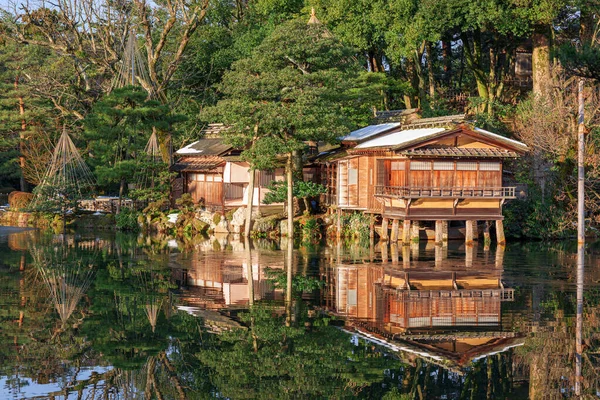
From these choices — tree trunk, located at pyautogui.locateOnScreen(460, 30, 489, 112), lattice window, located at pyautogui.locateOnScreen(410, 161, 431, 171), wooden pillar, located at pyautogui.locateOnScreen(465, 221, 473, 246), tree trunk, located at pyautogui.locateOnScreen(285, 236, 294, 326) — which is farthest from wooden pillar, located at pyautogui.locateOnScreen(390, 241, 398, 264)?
tree trunk, located at pyautogui.locateOnScreen(460, 30, 489, 112)

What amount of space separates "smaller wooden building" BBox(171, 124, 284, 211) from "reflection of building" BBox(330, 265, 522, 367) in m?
17.4

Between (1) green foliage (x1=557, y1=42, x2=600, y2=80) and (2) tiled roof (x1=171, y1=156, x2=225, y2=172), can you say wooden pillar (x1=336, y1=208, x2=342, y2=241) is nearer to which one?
(2) tiled roof (x1=171, y1=156, x2=225, y2=172)

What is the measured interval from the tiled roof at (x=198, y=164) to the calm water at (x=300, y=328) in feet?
47.0

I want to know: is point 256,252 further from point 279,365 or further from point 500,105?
point 500,105

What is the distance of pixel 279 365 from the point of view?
13.2 meters

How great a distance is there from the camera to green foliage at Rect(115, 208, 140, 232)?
42.5m

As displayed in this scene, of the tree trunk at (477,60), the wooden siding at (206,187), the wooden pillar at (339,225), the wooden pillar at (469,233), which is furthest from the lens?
the tree trunk at (477,60)

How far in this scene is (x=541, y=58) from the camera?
43.4 m

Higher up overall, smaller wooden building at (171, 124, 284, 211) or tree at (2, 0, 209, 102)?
tree at (2, 0, 209, 102)

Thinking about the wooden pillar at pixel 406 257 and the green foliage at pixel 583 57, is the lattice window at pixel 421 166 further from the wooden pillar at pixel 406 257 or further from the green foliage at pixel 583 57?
the green foliage at pixel 583 57

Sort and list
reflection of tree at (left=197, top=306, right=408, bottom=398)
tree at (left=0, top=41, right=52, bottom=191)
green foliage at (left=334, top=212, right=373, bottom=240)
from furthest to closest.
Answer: tree at (left=0, top=41, right=52, bottom=191)
green foliage at (left=334, top=212, right=373, bottom=240)
reflection of tree at (left=197, top=306, right=408, bottom=398)

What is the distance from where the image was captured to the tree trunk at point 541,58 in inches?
1679

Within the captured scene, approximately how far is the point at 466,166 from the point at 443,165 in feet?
3.30

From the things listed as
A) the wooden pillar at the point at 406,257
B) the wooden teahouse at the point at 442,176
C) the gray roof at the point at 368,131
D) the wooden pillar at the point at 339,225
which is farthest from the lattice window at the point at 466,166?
the wooden pillar at the point at 339,225
